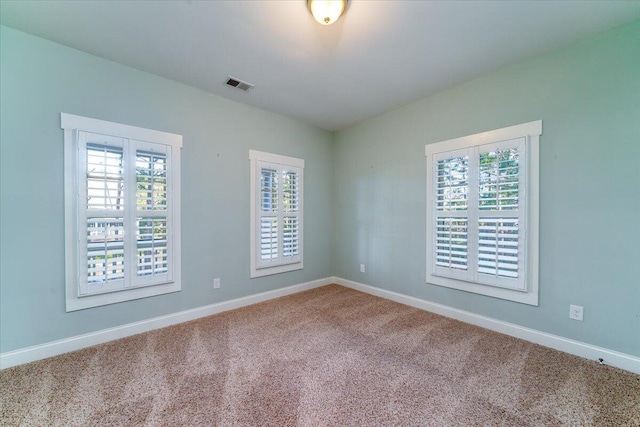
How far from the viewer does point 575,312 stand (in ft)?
7.07

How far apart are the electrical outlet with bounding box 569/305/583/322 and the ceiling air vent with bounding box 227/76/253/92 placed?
148 inches

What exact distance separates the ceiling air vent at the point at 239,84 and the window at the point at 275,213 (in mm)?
768

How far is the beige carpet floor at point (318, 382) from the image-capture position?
1489mm

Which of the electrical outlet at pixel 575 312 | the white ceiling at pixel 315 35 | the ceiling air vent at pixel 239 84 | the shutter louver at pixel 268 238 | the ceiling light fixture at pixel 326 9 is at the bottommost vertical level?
the electrical outlet at pixel 575 312

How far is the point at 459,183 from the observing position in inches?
112

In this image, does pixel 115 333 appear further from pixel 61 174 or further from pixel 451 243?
pixel 451 243

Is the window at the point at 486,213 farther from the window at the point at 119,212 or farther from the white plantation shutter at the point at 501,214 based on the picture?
the window at the point at 119,212

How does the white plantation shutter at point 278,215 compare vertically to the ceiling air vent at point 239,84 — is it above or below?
below

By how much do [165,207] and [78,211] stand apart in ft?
2.18

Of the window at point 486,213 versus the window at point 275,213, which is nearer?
the window at point 486,213

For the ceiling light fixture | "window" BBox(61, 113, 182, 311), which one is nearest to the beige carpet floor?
"window" BBox(61, 113, 182, 311)

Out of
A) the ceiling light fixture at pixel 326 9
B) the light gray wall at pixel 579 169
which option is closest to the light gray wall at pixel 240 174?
the light gray wall at pixel 579 169

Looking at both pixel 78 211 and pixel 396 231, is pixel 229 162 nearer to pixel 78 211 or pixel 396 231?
pixel 78 211

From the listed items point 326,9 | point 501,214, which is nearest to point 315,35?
point 326,9
